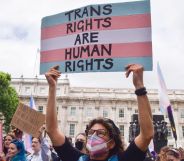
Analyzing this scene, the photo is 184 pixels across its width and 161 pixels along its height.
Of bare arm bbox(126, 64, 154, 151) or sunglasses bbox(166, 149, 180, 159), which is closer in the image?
bare arm bbox(126, 64, 154, 151)

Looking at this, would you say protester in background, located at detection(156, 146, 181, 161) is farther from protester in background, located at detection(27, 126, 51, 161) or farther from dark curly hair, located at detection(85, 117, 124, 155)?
dark curly hair, located at detection(85, 117, 124, 155)

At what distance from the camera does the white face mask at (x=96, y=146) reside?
8.04ft

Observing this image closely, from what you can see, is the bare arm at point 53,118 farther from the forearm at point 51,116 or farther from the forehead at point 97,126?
the forehead at point 97,126

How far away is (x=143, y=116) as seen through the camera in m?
2.41

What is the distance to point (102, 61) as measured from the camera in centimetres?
442

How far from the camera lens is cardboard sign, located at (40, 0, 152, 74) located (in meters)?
4.39

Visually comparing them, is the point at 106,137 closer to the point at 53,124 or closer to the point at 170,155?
the point at 53,124

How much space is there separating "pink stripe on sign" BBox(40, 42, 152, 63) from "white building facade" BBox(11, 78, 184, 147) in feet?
149

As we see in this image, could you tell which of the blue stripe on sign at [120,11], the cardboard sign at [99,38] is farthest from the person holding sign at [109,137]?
the blue stripe on sign at [120,11]

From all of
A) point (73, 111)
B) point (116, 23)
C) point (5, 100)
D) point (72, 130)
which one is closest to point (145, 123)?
point (116, 23)

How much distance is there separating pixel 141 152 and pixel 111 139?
0.27 m

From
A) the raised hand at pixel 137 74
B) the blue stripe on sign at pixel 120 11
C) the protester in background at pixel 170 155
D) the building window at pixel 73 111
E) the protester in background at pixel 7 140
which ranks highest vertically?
the building window at pixel 73 111

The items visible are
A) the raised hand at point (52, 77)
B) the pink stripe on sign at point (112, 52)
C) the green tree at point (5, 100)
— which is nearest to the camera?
the raised hand at point (52, 77)

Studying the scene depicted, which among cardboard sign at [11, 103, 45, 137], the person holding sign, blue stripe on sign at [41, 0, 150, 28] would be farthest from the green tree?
the person holding sign
